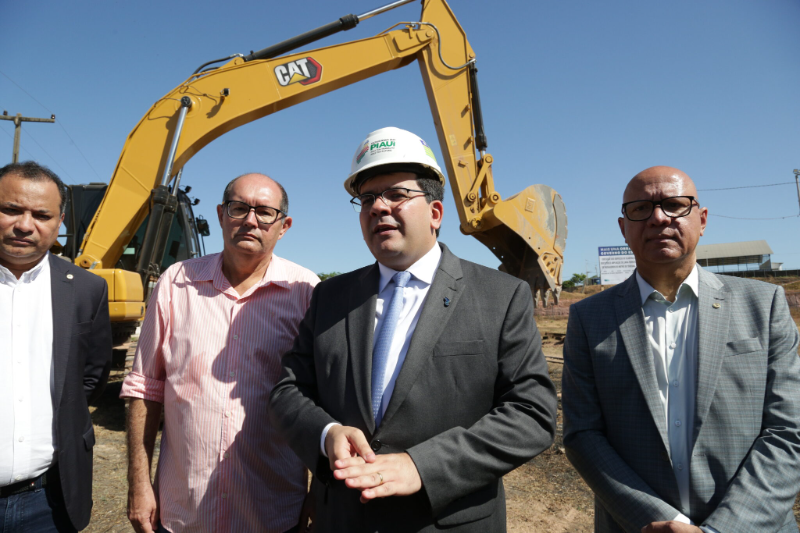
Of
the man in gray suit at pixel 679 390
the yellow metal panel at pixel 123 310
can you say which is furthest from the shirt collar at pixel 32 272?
the yellow metal panel at pixel 123 310

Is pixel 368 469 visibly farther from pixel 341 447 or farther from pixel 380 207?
pixel 380 207

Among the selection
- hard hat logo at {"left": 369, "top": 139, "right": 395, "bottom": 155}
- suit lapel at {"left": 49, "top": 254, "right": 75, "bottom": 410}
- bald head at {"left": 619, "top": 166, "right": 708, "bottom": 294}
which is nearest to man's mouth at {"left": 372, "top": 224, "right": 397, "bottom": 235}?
hard hat logo at {"left": 369, "top": 139, "right": 395, "bottom": 155}

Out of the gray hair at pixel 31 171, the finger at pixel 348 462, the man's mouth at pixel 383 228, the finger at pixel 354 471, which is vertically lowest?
the finger at pixel 354 471

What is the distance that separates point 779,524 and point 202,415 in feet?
7.45

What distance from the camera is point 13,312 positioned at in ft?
6.74

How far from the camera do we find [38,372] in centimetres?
207

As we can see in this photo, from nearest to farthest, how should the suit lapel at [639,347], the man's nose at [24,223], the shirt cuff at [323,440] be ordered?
the shirt cuff at [323,440], the suit lapel at [639,347], the man's nose at [24,223]

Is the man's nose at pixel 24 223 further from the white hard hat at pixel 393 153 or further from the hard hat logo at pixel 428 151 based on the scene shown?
the hard hat logo at pixel 428 151

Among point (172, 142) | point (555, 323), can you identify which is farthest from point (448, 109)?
point (555, 323)

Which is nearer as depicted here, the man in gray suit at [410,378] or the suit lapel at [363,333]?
the man in gray suit at [410,378]

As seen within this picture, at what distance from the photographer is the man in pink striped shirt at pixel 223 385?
2.06 metres

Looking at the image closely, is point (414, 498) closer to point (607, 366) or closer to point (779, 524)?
point (607, 366)

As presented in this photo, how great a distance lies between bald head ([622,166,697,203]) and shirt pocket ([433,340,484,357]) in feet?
3.24

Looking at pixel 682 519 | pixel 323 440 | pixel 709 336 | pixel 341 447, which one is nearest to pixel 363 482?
pixel 341 447
